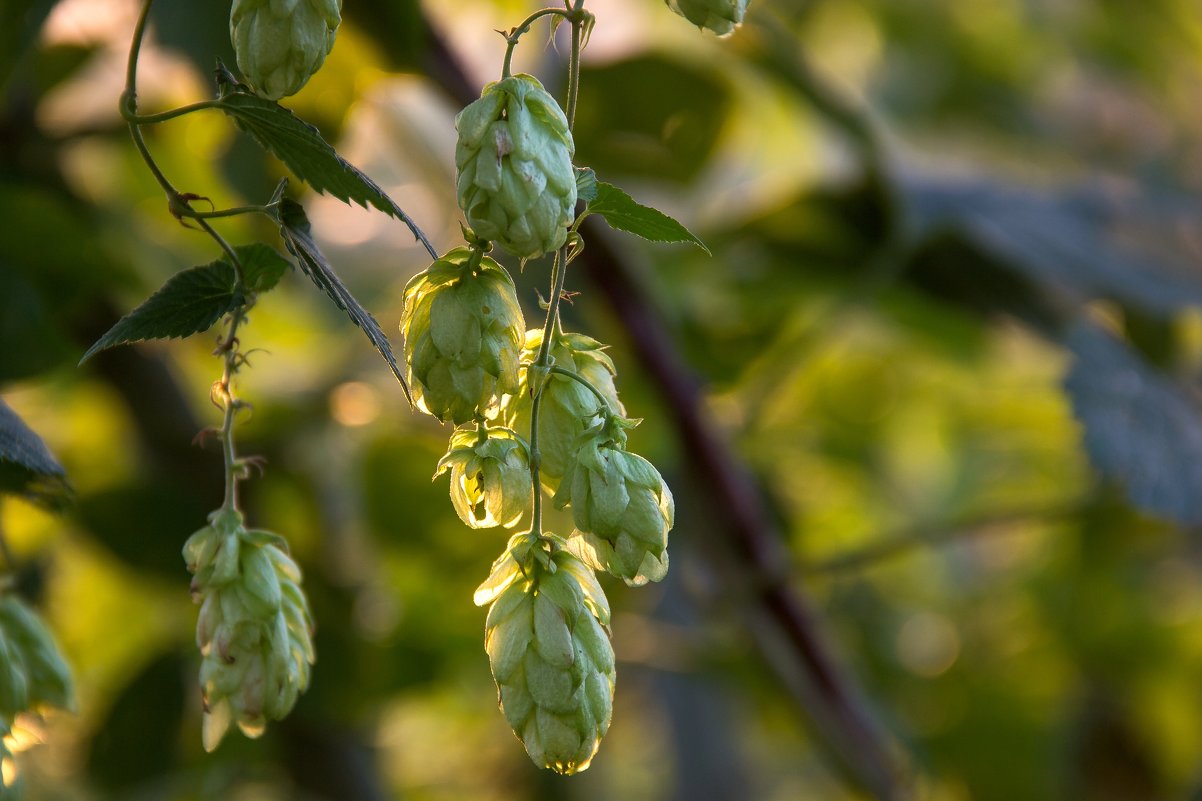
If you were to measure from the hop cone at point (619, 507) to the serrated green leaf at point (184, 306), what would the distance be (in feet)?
0.42

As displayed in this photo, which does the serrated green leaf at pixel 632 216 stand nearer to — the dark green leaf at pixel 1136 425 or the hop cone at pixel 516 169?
the hop cone at pixel 516 169

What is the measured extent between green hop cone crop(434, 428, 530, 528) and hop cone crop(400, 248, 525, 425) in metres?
0.01

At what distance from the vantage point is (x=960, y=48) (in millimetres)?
1618

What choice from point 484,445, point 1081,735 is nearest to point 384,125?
point 484,445

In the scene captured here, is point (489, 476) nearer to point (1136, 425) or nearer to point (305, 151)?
point (305, 151)

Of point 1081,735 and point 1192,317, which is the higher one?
point 1192,317

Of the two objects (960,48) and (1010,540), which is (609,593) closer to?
(960,48)

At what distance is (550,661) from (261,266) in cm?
17

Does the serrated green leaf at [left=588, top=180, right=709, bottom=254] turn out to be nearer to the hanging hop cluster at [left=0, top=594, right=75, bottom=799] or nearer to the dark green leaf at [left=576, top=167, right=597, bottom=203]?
the dark green leaf at [left=576, top=167, right=597, bottom=203]

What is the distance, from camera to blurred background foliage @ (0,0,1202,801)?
2.81 ft

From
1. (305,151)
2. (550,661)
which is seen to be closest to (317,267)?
(305,151)

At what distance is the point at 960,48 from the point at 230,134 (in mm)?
1123

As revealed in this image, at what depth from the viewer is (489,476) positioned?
1.22ft

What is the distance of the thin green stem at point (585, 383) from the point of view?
0.38m
